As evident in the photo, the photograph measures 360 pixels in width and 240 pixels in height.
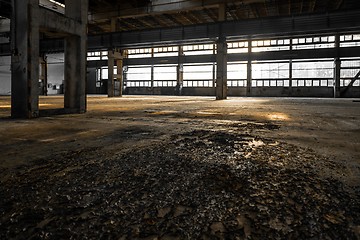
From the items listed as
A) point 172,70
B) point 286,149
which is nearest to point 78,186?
point 286,149

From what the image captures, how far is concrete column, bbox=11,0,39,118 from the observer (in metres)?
3.18

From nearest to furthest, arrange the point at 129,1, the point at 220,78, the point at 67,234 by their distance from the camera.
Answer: the point at 67,234 → the point at 220,78 → the point at 129,1

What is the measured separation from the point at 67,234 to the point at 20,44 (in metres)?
3.42

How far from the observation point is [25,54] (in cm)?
323

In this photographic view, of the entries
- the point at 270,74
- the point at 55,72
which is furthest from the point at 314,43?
the point at 55,72

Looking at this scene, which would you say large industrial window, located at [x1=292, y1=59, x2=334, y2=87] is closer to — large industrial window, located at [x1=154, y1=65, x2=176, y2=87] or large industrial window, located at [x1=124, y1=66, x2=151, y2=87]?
large industrial window, located at [x1=154, y1=65, x2=176, y2=87]

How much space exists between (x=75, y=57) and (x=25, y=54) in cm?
90

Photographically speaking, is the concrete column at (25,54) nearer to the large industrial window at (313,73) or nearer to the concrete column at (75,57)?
the concrete column at (75,57)

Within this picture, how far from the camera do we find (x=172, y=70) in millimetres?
22375

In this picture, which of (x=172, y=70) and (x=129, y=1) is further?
(x=172, y=70)

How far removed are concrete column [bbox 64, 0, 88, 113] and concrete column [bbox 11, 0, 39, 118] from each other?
0.74 metres

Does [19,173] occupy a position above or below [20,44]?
below

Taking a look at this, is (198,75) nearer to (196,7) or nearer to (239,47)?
(239,47)

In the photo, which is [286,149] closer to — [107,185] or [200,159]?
[200,159]
